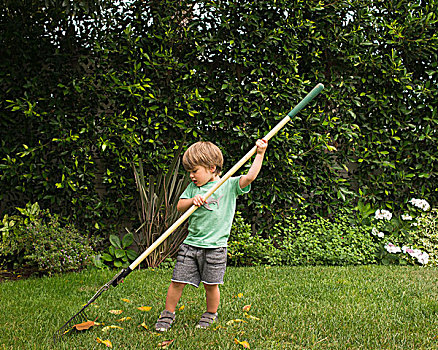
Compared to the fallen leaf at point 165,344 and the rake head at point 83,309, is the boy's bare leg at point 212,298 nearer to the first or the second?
the fallen leaf at point 165,344

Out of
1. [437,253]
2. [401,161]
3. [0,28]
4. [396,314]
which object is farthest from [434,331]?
[0,28]

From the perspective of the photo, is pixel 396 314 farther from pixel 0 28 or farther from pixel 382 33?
pixel 0 28

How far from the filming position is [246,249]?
15.4 feet

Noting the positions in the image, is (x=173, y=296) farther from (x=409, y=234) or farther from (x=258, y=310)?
(x=409, y=234)

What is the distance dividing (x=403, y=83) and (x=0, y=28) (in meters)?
4.79

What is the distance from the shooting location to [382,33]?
5270 mm

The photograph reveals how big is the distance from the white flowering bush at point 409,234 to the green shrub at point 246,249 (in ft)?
4.46

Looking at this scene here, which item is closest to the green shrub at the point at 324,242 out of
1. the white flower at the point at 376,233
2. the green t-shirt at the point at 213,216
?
the white flower at the point at 376,233

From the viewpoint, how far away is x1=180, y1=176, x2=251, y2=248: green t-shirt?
2.70 metres

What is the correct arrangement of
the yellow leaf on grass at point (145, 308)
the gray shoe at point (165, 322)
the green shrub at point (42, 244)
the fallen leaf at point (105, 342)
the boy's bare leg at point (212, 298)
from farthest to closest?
the green shrub at point (42, 244), the yellow leaf on grass at point (145, 308), the boy's bare leg at point (212, 298), the gray shoe at point (165, 322), the fallen leaf at point (105, 342)

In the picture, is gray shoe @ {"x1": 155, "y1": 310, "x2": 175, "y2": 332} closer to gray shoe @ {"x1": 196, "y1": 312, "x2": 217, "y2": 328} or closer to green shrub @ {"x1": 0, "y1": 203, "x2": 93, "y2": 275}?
gray shoe @ {"x1": 196, "y1": 312, "x2": 217, "y2": 328}

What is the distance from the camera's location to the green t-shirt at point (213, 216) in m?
2.70

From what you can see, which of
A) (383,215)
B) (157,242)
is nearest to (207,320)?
(157,242)

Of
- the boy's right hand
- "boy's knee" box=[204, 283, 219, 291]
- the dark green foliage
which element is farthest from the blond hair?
the dark green foliage
